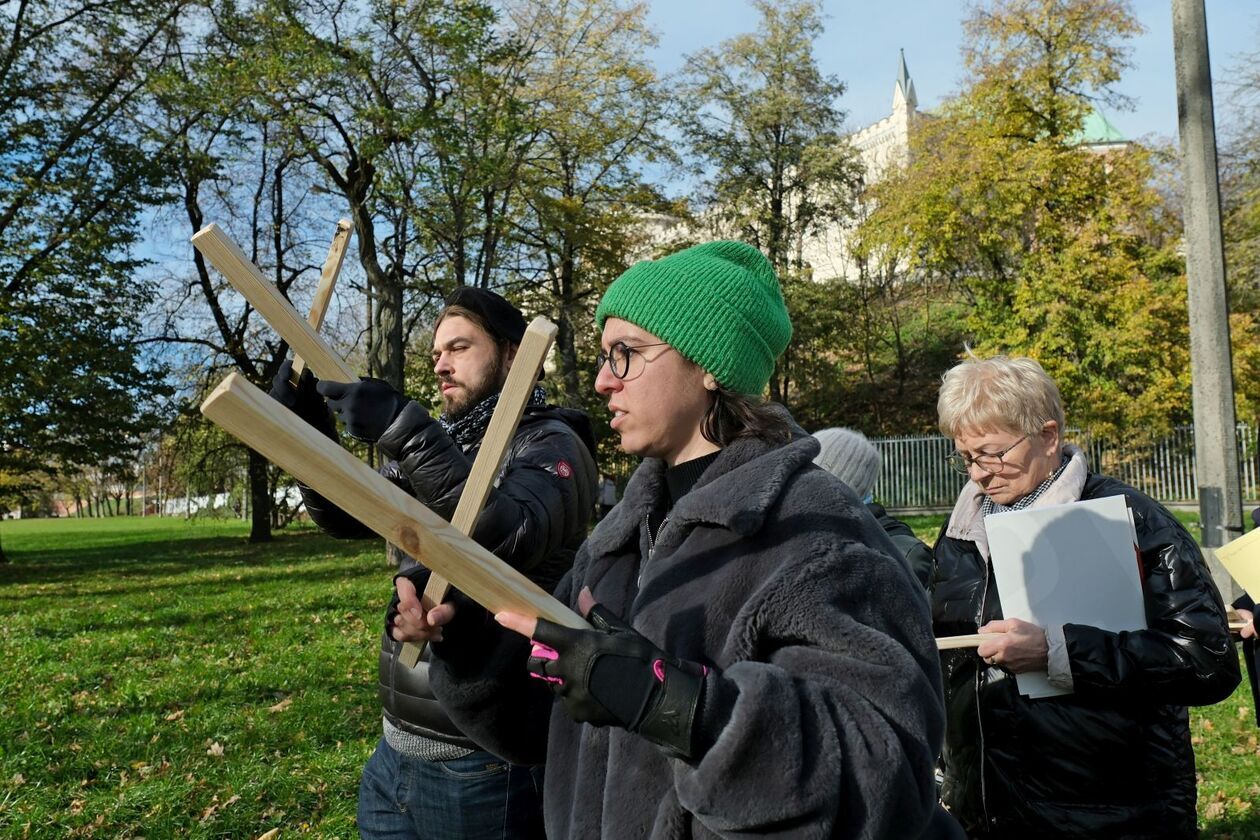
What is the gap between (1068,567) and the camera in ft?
8.08

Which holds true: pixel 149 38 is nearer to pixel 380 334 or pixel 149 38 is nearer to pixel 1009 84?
pixel 380 334

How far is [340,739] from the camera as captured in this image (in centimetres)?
612

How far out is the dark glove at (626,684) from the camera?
1.28 metres

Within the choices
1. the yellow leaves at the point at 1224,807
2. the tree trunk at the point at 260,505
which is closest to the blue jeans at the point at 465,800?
the yellow leaves at the point at 1224,807

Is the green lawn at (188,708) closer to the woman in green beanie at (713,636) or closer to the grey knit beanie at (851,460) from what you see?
the grey knit beanie at (851,460)

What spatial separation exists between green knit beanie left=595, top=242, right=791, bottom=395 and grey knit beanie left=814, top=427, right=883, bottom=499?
179cm

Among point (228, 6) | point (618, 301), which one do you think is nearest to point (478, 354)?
point (618, 301)

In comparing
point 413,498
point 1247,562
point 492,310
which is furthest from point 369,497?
point 1247,562

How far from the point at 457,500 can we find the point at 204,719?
5.31m

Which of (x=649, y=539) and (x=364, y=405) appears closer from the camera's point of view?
(x=649, y=539)

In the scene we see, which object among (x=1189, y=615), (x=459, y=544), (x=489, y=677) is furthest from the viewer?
(x=1189, y=615)

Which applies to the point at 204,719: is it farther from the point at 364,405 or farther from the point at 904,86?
the point at 904,86

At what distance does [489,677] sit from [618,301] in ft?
2.46

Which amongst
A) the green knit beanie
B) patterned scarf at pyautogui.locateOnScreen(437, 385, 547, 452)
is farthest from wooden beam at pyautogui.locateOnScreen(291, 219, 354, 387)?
the green knit beanie
